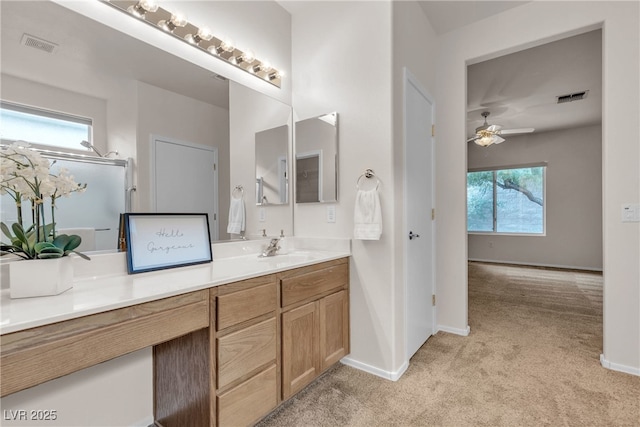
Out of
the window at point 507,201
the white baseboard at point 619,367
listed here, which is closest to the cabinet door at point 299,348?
the white baseboard at point 619,367

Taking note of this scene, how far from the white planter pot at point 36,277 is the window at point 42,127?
0.52 meters

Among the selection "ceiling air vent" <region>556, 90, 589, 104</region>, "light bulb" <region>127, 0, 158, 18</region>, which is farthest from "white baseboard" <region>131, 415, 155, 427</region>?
"ceiling air vent" <region>556, 90, 589, 104</region>

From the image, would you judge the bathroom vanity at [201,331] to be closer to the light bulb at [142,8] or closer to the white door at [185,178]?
the white door at [185,178]

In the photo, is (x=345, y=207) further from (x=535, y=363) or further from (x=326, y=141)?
(x=535, y=363)

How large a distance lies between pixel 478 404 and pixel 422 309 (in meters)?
0.83

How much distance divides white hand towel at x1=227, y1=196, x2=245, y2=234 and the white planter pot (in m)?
0.97

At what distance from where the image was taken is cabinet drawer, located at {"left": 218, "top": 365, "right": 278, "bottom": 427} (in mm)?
1312

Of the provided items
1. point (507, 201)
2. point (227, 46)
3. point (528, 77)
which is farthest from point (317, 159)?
point (507, 201)

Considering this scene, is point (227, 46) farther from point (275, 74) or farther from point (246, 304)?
point (246, 304)

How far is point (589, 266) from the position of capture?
556cm

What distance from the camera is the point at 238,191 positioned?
205 centimetres

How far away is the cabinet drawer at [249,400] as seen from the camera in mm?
1312

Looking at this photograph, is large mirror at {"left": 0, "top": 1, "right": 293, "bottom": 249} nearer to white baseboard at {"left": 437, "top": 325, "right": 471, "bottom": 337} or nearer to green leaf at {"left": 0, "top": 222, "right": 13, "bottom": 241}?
green leaf at {"left": 0, "top": 222, "right": 13, "bottom": 241}

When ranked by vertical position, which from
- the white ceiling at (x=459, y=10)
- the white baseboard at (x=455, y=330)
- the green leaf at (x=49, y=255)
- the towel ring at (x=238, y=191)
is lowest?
the white baseboard at (x=455, y=330)
